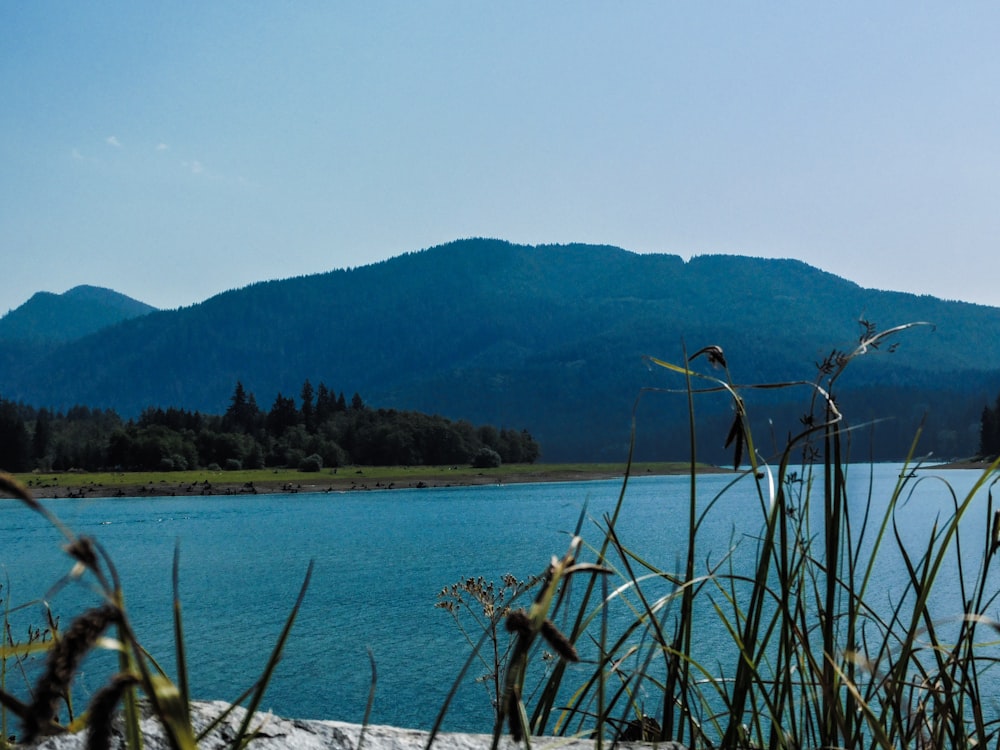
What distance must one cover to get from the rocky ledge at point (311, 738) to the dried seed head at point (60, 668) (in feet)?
2.73

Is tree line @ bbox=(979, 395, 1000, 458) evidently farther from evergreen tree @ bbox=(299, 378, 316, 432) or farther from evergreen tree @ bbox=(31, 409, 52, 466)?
evergreen tree @ bbox=(31, 409, 52, 466)

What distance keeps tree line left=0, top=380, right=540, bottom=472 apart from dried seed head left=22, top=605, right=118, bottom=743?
269ft

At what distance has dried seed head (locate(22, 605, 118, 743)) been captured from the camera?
1.47 feet

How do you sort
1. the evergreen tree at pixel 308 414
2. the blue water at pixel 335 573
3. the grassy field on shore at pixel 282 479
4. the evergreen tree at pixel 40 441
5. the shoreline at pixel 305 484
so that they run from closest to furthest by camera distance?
the blue water at pixel 335 573 < the shoreline at pixel 305 484 < the grassy field on shore at pixel 282 479 < the evergreen tree at pixel 40 441 < the evergreen tree at pixel 308 414

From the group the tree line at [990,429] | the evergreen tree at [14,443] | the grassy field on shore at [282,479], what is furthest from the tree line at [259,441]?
the tree line at [990,429]

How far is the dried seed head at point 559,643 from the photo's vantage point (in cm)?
57

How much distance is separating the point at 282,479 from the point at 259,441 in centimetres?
1727

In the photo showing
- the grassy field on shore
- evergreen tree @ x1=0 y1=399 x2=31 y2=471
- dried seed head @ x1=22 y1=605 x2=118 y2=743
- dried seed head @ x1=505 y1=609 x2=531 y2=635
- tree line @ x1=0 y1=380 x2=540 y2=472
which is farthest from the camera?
evergreen tree @ x1=0 y1=399 x2=31 y2=471

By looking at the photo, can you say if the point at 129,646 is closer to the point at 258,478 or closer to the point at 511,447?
the point at 258,478

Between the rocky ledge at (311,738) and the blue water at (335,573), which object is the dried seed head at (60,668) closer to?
the blue water at (335,573)

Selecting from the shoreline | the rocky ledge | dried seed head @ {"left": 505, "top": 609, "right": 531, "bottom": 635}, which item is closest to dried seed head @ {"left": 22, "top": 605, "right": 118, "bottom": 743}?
dried seed head @ {"left": 505, "top": 609, "right": 531, "bottom": 635}

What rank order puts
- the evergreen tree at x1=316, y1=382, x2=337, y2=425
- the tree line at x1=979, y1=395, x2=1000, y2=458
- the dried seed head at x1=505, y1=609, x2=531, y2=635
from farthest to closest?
the evergreen tree at x1=316, y1=382, x2=337, y2=425
the tree line at x1=979, y1=395, x2=1000, y2=458
the dried seed head at x1=505, y1=609, x2=531, y2=635

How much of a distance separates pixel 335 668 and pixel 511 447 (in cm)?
8789

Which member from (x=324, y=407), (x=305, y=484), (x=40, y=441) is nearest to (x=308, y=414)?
(x=324, y=407)
